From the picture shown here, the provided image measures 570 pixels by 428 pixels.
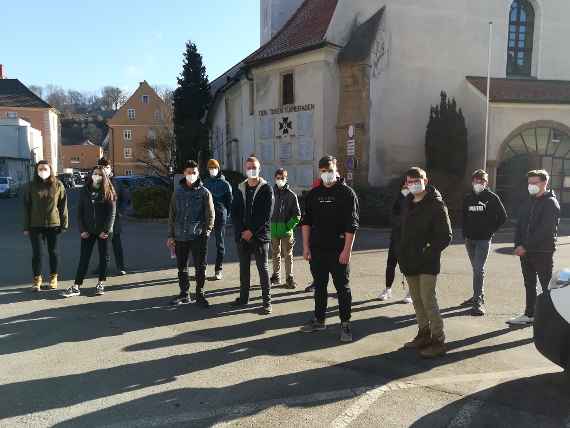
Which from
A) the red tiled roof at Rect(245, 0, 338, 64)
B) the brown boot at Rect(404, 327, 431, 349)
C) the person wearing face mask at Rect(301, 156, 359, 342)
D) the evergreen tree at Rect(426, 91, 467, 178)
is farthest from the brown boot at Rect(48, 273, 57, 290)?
the evergreen tree at Rect(426, 91, 467, 178)

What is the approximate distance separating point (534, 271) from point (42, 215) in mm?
6825

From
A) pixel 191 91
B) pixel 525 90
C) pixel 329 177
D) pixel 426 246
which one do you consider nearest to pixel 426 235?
pixel 426 246

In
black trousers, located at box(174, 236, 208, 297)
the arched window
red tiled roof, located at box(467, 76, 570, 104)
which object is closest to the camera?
black trousers, located at box(174, 236, 208, 297)

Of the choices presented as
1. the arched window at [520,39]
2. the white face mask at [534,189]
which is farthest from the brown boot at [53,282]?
the arched window at [520,39]

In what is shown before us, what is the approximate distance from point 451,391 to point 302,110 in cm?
1575

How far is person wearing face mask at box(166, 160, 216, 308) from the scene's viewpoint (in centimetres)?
654

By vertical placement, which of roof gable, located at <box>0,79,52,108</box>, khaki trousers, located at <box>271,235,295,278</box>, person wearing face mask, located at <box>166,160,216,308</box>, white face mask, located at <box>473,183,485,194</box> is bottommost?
khaki trousers, located at <box>271,235,295,278</box>

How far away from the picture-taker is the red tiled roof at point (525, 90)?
1852 cm

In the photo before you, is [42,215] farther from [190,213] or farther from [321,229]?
[321,229]

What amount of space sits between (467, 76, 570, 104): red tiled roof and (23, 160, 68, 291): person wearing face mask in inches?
646

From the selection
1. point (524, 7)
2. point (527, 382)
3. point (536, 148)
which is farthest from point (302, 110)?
point (527, 382)

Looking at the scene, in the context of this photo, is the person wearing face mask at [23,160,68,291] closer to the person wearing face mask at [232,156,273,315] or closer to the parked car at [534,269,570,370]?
the person wearing face mask at [232,156,273,315]

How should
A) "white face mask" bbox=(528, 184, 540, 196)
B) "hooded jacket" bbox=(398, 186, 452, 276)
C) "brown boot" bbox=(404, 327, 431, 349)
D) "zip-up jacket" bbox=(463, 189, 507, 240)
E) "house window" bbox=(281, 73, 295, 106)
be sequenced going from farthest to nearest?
"house window" bbox=(281, 73, 295, 106)
"zip-up jacket" bbox=(463, 189, 507, 240)
"white face mask" bbox=(528, 184, 540, 196)
"brown boot" bbox=(404, 327, 431, 349)
"hooded jacket" bbox=(398, 186, 452, 276)

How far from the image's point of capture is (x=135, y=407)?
3760 millimetres
